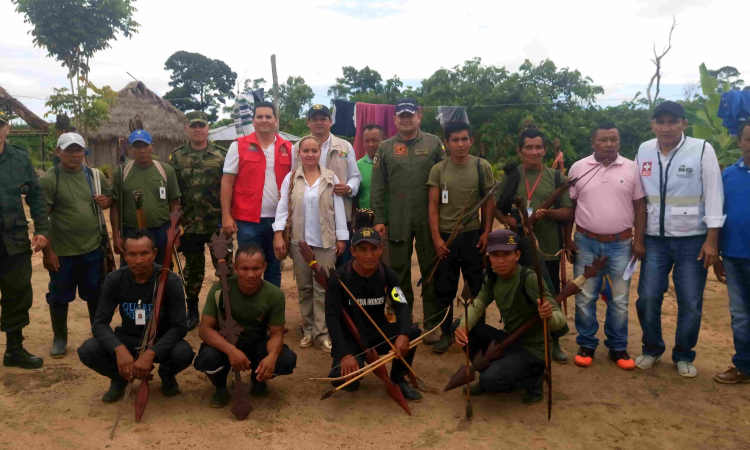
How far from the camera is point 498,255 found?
3664mm

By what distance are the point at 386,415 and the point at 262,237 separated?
2.26 meters

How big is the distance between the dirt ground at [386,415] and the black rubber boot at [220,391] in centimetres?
7

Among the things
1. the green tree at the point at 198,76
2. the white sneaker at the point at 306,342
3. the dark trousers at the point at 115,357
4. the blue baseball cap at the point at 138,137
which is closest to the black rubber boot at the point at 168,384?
the dark trousers at the point at 115,357

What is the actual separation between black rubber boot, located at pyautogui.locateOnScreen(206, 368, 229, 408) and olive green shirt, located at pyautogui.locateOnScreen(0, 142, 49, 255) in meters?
2.04

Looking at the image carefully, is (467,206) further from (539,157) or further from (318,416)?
(318,416)

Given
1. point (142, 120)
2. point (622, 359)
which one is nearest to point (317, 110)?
point (622, 359)

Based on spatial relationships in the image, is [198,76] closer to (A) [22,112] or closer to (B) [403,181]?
(A) [22,112]

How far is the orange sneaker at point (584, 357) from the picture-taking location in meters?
4.46

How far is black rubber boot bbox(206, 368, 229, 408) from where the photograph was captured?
3.65 metres

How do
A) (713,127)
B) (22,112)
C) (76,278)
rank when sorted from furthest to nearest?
(22,112) < (713,127) < (76,278)

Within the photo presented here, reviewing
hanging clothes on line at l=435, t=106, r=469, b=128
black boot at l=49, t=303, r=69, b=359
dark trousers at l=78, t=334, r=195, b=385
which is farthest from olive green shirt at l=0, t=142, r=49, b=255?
hanging clothes on line at l=435, t=106, r=469, b=128

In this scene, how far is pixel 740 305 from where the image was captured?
4082 millimetres

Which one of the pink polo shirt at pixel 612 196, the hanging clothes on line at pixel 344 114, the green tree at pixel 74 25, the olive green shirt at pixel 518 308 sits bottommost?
the olive green shirt at pixel 518 308

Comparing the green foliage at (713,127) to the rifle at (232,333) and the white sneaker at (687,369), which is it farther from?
the rifle at (232,333)
